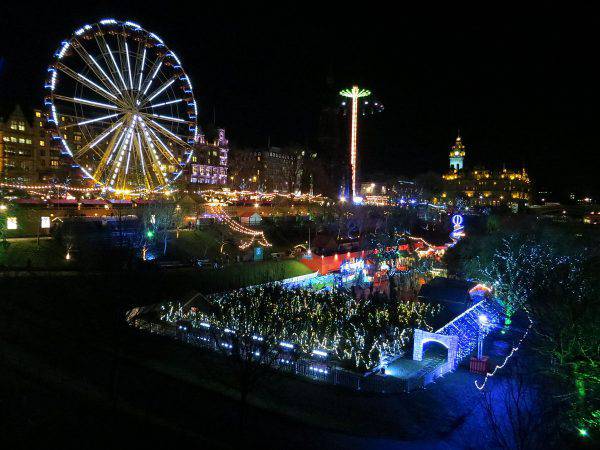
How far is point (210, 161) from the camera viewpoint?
67.9 m

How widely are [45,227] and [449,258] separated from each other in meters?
26.8

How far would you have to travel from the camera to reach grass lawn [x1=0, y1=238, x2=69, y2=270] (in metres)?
22.3

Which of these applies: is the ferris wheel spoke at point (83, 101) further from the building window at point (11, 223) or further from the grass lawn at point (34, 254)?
the grass lawn at point (34, 254)

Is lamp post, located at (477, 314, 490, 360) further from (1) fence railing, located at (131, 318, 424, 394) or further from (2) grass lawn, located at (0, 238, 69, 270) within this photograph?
(2) grass lawn, located at (0, 238, 69, 270)

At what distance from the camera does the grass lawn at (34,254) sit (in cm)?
2227

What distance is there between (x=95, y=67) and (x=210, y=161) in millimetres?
42218

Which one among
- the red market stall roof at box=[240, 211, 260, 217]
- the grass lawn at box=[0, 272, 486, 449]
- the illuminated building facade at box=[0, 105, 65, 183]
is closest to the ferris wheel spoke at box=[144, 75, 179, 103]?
the red market stall roof at box=[240, 211, 260, 217]

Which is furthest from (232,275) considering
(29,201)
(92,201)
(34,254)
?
(29,201)

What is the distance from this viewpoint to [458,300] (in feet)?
57.2

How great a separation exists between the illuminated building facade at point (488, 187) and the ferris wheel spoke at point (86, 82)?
3121 inches

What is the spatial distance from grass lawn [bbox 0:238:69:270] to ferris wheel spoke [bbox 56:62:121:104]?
9375 millimetres

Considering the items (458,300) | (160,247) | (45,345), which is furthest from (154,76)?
(458,300)

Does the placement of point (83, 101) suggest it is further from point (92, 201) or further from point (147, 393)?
point (147, 393)

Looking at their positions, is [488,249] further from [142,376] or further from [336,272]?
[142,376]
